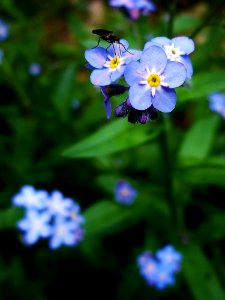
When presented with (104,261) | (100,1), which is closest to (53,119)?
(104,261)

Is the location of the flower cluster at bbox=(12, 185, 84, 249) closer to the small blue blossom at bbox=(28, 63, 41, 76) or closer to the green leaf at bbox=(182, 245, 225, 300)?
the green leaf at bbox=(182, 245, 225, 300)

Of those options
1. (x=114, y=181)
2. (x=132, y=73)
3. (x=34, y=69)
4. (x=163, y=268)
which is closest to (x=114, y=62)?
(x=132, y=73)

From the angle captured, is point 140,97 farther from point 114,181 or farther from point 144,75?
point 114,181

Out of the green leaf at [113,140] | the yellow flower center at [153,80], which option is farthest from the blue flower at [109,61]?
the green leaf at [113,140]

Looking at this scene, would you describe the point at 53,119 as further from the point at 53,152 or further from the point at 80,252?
the point at 80,252

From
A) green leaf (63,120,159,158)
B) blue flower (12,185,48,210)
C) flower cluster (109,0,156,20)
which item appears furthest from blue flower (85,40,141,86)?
blue flower (12,185,48,210)

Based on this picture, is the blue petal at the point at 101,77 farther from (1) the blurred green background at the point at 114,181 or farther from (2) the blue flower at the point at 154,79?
(1) the blurred green background at the point at 114,181
